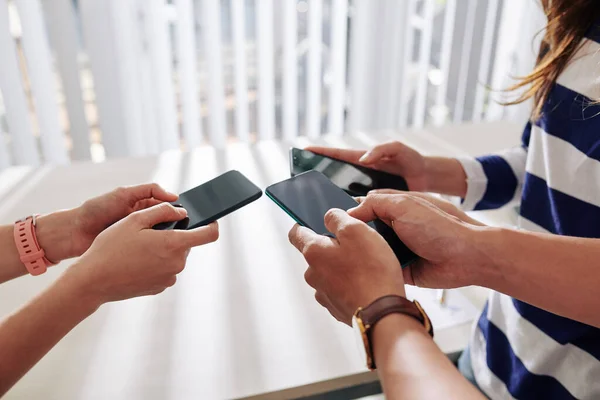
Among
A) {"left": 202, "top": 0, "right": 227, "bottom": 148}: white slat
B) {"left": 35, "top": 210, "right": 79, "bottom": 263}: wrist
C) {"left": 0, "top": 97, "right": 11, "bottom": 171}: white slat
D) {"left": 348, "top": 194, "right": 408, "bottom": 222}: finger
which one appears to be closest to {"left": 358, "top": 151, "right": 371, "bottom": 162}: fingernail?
{"left": 348, "top": 194, "right": 408, "bottom": 222}: finger

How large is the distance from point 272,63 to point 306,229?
118cm

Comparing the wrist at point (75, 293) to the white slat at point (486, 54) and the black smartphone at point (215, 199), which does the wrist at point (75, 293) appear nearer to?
the black smartphone at point (215, 199)

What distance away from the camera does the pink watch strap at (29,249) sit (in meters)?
0.66

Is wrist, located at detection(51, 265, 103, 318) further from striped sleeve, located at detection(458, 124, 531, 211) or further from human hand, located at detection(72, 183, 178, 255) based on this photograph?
striped sleeve, located at detection(458, 124, 531, 211)

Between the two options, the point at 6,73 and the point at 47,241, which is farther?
the point at 6,73

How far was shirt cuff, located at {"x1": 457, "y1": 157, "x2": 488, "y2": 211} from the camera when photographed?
784 mm

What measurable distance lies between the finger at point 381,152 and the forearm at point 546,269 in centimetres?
29

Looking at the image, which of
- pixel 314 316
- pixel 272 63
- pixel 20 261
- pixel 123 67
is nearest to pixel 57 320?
pixel 20 261

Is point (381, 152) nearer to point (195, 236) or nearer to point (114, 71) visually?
point (195, 236)

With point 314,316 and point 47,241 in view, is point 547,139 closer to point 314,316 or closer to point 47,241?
point 314,316

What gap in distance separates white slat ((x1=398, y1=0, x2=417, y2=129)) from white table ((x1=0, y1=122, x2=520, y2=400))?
1057 millimetres

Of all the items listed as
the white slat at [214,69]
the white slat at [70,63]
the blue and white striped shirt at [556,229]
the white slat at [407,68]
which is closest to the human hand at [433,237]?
the blue and white striped shirt at [556,229]

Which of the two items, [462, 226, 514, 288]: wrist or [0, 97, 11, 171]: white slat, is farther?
[0, 97, 11, 171]: white slat

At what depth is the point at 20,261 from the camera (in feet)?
2.18
